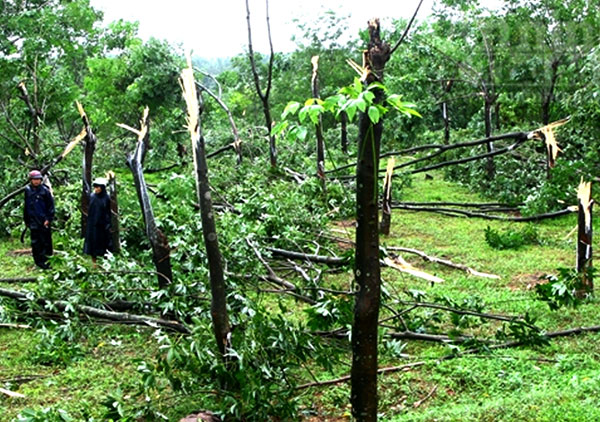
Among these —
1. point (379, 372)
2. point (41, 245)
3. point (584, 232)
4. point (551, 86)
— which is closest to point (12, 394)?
point (379, 372)

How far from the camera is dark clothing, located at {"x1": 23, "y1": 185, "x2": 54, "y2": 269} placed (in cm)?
943

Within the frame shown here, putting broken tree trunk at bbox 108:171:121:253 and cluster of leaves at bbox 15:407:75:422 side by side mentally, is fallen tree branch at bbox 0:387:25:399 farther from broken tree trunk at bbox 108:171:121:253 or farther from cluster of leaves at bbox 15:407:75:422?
broken tree trunk at bbox 108:171:121:253

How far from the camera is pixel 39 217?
945 cm

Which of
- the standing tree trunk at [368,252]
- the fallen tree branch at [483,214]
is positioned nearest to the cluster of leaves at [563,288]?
the standing tree trunk at [368,252]

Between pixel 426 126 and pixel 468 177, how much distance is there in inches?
332

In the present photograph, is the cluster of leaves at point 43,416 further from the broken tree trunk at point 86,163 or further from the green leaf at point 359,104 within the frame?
the broken tree trunk at point 86,163

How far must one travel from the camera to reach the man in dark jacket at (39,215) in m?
9.41

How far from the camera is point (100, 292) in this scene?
22.1 feet

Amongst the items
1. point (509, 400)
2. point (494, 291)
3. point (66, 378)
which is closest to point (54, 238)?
point (66, 378)

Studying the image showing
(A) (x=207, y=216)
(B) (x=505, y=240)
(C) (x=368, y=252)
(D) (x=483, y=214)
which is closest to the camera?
Answer: (C) (x=368, y=252)

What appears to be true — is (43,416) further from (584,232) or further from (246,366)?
(584,232)

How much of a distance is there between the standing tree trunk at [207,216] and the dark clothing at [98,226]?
15.7 ft

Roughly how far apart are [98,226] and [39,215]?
1.17 meters

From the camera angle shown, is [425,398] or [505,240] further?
[505,240]
